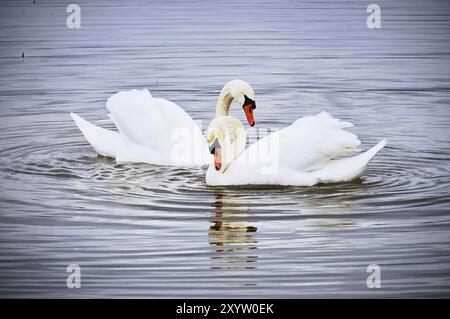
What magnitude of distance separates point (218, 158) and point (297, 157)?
678mm

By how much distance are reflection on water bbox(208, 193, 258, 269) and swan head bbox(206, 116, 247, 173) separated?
0.60 m

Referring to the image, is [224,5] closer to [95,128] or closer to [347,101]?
[347,101]

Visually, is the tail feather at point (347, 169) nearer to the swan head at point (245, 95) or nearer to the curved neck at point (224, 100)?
the swan head at point (245, 95)

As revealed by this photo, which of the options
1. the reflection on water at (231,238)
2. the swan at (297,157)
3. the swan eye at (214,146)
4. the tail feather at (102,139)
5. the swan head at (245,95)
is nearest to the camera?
the reflection on water at (231,238)

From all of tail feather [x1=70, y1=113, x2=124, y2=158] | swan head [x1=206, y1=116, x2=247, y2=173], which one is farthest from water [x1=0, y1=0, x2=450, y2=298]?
swan head [x1=206, y1=116, x2=247, y2=173]

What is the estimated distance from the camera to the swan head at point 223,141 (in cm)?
996

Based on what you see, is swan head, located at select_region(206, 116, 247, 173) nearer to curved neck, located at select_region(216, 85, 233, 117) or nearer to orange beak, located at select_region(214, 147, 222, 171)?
orange beak, located at select_region(214, 147, 222, 171)

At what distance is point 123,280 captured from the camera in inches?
295

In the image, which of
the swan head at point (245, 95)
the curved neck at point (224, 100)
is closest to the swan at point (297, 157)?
the swan head at point (245, 95)

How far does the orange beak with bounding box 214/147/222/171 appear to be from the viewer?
9.90m

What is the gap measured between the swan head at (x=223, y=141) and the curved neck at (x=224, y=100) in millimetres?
785

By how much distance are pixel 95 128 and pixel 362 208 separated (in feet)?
11.6

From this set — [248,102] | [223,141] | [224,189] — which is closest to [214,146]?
[223,141]

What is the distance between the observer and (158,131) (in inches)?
436
